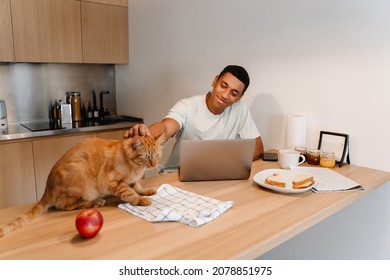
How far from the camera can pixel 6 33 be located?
8.65 feet

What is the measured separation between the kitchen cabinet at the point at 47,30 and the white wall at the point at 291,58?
2.24 ft

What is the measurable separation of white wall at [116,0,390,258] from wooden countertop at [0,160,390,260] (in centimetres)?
62

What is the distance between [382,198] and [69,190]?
156 centimetres

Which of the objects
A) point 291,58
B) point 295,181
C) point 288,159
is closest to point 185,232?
point 295,181

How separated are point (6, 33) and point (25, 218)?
2142 mm

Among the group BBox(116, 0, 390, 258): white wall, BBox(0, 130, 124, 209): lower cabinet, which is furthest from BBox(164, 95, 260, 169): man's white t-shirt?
BBox(0, 130, 124, 209): lower cabinet

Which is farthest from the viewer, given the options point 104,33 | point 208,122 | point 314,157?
point 104,33

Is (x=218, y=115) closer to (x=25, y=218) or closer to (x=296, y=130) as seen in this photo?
(x=296, y=130)

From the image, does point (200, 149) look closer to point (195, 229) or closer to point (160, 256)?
point (195, 229)

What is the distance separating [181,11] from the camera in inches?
104

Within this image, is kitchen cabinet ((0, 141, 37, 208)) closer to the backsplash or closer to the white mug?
the backsplash

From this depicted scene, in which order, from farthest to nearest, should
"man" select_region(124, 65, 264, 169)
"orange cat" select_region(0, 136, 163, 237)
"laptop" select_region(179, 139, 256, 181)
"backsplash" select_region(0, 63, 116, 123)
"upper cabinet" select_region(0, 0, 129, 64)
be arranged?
"backsplash" select_region(0, 63, 116, 123), "upper cabinet" select_region(0, 0, 129, 64), "man" select_region(124, 65, 264, 169), "laptop" select_region(179, 139, 256, 181), "orange cat" select_region(0, 136, 163, 237)

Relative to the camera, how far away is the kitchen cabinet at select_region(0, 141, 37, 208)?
2.57m

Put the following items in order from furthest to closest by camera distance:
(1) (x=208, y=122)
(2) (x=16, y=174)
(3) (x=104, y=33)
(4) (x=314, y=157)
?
1. (3) (x=104, y=33)
2. (2) (x=16, y=174)
3. (1) (x=208, y=122)
4. (4) (x=314, y=157)
